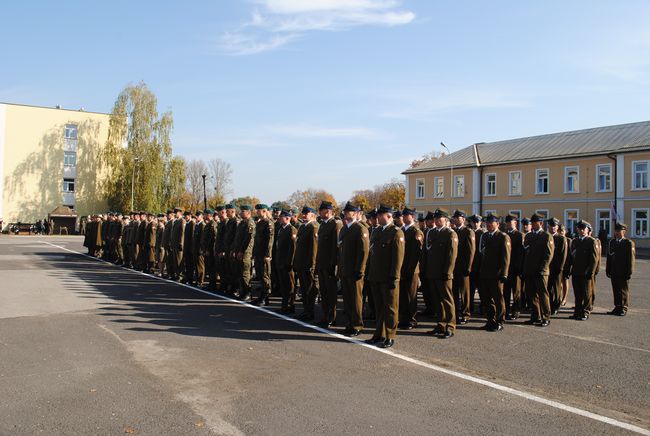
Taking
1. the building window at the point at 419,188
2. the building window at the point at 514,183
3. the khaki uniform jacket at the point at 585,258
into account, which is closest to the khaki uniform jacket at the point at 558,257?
the khaki uniform jacket at the point at 585,258

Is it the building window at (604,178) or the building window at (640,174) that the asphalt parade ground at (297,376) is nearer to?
the building window at (640,174)

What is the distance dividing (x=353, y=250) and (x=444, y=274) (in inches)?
56.8

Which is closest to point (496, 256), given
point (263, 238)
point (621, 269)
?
point (621, 269)

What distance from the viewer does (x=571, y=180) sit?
134 ft

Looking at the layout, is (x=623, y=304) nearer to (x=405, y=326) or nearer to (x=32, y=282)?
(x=405, y=326)

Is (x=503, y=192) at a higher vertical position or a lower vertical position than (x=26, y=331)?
higher

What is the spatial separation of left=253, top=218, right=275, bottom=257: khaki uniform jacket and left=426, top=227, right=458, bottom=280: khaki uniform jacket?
372 cm

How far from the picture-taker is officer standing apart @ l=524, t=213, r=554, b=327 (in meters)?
9.23

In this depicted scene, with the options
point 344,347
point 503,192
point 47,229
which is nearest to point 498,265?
point 344,347

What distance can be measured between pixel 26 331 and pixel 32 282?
652cm

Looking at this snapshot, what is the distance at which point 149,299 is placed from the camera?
11.1 meters

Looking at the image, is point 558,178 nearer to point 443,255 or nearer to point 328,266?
point 443,255

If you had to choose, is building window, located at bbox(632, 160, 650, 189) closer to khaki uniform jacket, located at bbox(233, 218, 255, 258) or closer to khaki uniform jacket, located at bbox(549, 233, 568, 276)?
khaki uniform jacket, located at bbox(549, 233, 568, 276)

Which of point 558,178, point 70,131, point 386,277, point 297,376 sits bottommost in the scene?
point 297,376
